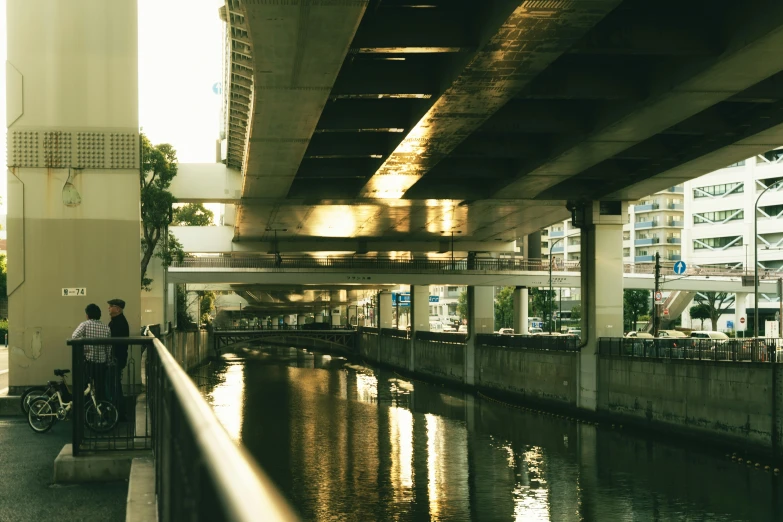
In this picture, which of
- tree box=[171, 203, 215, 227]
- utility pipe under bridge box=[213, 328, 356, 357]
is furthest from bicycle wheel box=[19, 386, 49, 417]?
utility pipe under bridge box=[213, 328, 356, 357]

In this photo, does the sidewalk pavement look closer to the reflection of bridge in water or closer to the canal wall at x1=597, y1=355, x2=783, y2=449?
the canal wall at x1=597, y1=355, x2=783, y2=449

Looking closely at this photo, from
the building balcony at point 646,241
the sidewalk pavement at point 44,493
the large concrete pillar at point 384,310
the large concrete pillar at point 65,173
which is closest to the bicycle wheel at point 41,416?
the sidewalk pavement at point 44,493

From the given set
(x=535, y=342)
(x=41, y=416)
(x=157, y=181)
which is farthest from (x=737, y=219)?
(x=41, y=416)

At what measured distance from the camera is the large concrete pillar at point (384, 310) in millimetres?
81750

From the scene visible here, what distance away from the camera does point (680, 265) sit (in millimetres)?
56844

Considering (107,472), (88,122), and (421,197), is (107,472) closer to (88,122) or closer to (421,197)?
(88,122)

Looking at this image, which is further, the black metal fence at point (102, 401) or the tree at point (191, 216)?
the tree at point (191, 216)

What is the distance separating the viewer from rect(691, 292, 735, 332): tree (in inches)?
3752

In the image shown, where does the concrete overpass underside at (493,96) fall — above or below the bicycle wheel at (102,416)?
above

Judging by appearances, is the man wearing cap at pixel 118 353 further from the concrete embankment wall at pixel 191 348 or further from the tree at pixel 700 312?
the tree at pixel 700 312

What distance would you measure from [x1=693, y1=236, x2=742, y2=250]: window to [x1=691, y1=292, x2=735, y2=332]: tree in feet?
22.6

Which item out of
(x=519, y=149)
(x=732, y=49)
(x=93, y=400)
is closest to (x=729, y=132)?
(x=519, y=149)

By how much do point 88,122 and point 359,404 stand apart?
3047 cm

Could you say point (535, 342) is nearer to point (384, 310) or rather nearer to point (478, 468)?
point (478, 468)
